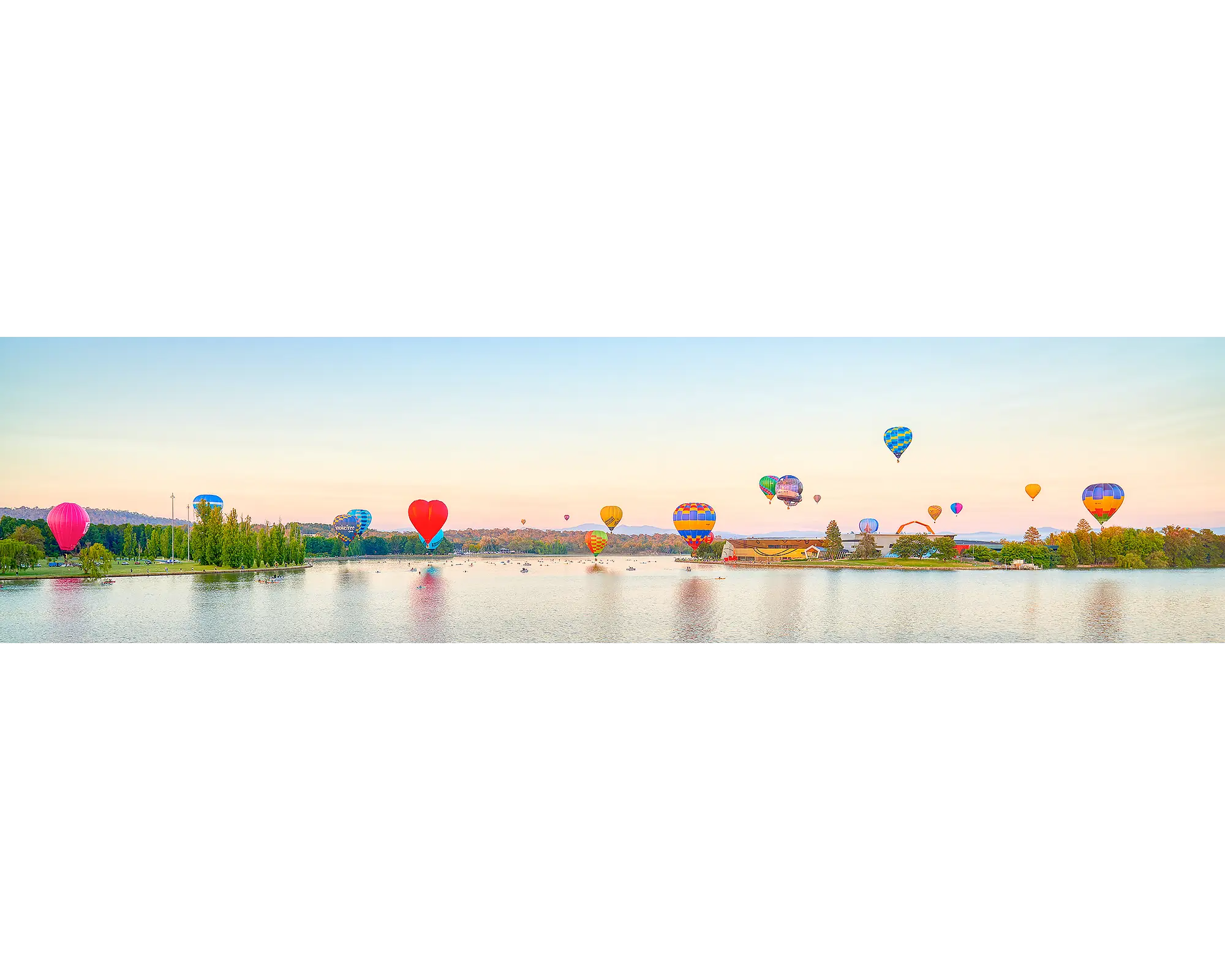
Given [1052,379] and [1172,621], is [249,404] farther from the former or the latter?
[1172,621]

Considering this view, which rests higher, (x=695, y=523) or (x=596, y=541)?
(x=695, y=523)

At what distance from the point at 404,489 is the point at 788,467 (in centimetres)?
438

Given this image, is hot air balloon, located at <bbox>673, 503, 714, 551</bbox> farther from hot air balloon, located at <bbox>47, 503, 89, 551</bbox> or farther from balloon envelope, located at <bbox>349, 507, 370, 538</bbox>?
hot air balloon, located at <bbox>47, 503, 89, 551</bbox>

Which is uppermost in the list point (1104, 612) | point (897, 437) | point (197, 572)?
point (897, 437)

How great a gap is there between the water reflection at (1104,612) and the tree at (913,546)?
173 cm

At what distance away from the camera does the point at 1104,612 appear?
8117 mm

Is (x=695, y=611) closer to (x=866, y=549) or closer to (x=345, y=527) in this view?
(x=866, y=549)

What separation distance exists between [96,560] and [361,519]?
3186 mm

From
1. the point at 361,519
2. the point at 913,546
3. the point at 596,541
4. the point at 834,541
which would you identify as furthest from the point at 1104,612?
the point at 361,519

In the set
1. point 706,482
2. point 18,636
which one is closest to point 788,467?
point 706,482

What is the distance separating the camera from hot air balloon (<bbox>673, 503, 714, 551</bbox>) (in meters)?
8.48

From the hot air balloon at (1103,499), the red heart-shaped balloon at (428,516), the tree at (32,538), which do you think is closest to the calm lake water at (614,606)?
the tree at (32,538)

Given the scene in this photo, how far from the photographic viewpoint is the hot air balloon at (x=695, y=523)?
848cm

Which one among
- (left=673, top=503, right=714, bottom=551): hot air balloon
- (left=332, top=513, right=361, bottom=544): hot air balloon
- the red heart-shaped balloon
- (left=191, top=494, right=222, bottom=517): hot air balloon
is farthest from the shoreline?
(left=673, top=503, right=714, bottom=551): hot air balloon
